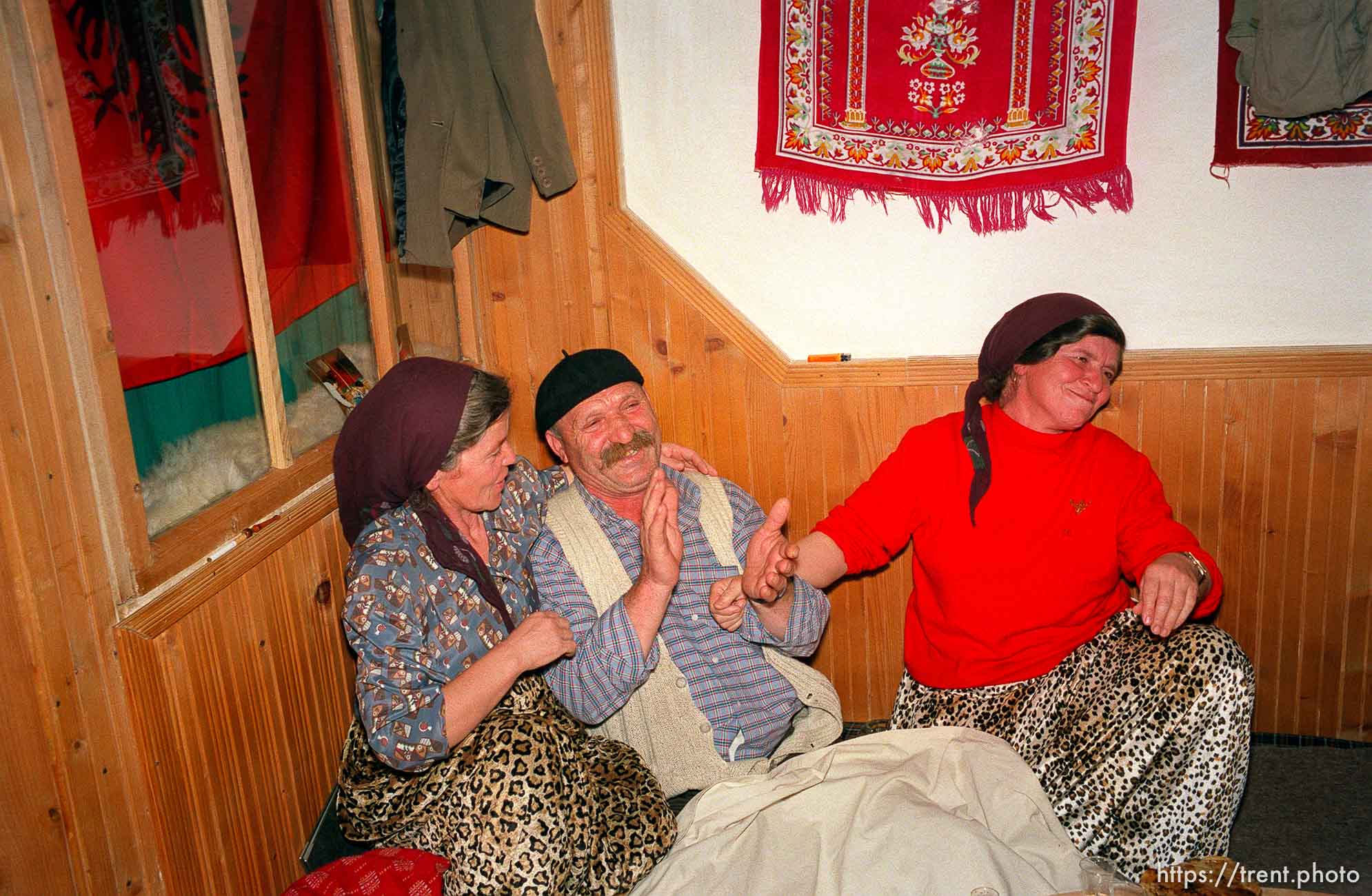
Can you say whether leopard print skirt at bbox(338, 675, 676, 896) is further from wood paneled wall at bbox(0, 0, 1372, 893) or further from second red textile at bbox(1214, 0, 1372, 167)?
second red textile at bbox(1214, 0, 1372, 167)

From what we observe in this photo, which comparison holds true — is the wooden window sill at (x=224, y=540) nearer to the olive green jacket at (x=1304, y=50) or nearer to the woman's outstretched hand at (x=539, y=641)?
the woman's outstretched hand at (x=539, y=641)

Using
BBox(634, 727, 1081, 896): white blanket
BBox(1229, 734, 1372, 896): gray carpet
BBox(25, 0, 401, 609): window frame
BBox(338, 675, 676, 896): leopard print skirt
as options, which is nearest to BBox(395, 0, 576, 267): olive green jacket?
BBox(25, 0, 401, 609): window frame

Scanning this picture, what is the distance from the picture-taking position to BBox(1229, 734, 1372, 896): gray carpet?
213cm

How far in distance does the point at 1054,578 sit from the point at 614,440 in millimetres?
1048

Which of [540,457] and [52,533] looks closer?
[52,533]

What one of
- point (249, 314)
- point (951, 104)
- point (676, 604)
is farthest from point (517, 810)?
point (951, 104)

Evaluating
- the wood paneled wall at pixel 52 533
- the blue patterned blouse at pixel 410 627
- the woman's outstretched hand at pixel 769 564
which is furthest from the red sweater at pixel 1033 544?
the wood paneled wall at pixel 52 533

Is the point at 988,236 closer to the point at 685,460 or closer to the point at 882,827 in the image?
the point at 685,460

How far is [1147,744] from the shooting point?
1974mm

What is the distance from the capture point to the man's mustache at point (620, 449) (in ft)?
7.24

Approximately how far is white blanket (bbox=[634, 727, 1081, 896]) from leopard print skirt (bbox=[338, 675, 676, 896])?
9cm

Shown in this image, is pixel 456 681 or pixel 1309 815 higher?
pixel 456 681

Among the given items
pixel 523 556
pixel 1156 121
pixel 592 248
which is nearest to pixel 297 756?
pixel 523 556

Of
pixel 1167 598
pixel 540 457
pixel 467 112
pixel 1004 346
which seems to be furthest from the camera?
pixel 540 457
